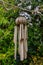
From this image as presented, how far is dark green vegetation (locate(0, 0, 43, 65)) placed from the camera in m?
5.82

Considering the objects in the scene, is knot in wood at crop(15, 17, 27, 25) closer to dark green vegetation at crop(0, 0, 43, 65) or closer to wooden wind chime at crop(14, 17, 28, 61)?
wooden wind chime at crop(14, 17, 28, 61)

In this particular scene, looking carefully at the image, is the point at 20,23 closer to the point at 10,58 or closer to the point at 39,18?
the point at 10,58

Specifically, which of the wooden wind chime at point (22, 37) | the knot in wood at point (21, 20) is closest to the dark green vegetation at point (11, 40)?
the wooden wind chime at point (22, 37)

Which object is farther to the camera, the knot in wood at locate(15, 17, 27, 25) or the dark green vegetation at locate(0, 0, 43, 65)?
the dark green vegetation at locate(0, 0, 43, 65)

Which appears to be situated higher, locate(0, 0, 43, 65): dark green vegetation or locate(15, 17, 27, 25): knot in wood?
locate(15, 17, 27, 25): knot in wood

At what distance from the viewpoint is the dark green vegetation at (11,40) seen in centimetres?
582

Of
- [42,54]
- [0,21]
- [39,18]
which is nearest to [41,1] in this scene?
[39,18]

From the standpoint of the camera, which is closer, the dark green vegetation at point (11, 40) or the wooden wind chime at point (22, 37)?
the wooden wind chime at point (22, 37)

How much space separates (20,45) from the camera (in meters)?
5.56

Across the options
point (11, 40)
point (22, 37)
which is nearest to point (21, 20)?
point (22, 37)

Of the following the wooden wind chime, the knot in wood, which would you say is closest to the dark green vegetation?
the wooden wind chime

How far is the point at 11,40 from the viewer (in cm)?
634

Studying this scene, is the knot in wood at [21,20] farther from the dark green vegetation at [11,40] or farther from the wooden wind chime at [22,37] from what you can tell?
the dark green vegetation at [11,40]

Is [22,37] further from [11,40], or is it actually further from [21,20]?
[11,40]
